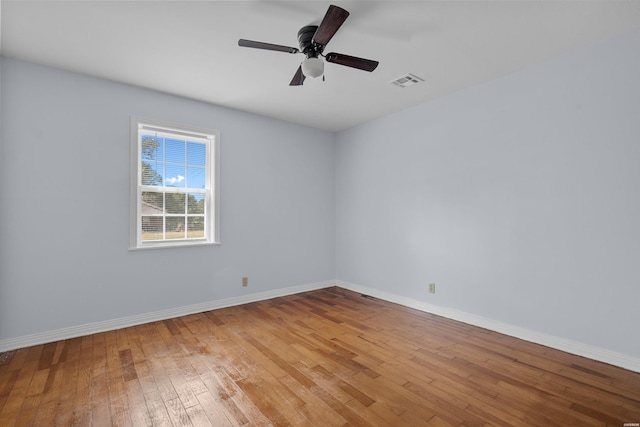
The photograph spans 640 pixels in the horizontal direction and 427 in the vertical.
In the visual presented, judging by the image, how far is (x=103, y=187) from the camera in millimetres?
3182

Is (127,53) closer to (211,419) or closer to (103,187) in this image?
(103,187)

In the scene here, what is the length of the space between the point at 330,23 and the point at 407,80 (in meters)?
1.61

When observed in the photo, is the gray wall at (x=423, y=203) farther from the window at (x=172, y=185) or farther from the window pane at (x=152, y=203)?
the window pane at (x=152, y=203)

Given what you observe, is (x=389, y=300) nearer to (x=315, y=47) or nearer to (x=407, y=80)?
(x=407, y=80)

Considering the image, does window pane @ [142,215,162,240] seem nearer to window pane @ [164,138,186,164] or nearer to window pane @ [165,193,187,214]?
window pane @ [165,193,187,214]

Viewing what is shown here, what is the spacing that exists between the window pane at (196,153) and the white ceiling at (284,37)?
0.71 meters

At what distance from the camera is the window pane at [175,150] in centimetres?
369

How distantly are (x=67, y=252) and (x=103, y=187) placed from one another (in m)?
0.75

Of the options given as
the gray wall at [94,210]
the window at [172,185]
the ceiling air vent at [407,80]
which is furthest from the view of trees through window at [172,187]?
the ceiling air vent at [407,80]

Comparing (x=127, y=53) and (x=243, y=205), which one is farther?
(x=243, y=205)

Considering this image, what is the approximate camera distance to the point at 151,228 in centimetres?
355

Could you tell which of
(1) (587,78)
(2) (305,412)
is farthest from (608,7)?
(2) (305,412)

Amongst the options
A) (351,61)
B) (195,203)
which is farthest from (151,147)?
(351,61)

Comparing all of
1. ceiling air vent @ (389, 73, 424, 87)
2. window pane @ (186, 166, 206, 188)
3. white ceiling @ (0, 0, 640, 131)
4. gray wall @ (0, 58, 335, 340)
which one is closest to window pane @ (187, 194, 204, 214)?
window pane @ (186, 166, 206, 188)
